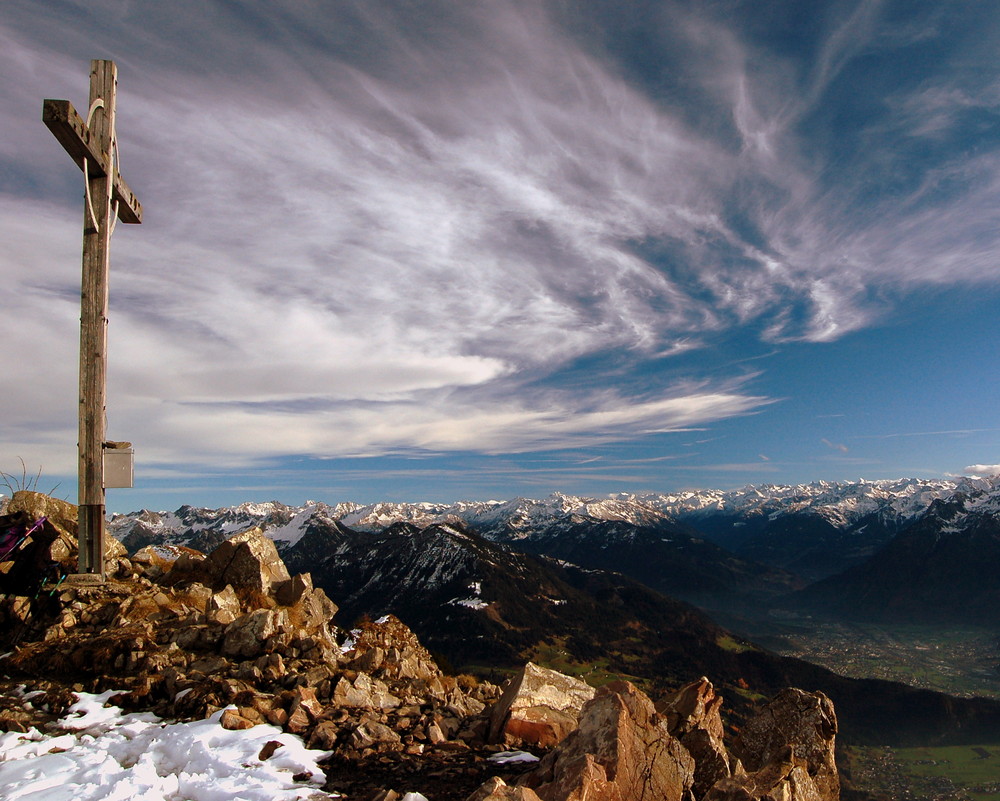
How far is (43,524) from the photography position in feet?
54.6

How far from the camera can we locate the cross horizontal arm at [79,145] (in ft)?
41.0

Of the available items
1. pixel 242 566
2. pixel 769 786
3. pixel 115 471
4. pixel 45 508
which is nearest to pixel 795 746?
pixel 769 786

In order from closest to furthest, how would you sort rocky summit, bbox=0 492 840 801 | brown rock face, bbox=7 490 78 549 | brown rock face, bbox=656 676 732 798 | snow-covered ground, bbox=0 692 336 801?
snow-covered ground, bbox=0 692 336 801, rocky summit, bbox=0 492 840 801, brown rock face, bbox=656 676 732 798, brown rock face, bbox=7 490 78 549

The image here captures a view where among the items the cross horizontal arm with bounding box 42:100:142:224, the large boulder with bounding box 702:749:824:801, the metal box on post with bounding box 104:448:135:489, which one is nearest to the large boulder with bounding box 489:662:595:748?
the large boulder with bounding box 702:749:824:801

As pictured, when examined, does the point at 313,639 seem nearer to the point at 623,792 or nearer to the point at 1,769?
the point at 1,769

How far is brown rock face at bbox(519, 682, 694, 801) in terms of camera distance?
7547 mm

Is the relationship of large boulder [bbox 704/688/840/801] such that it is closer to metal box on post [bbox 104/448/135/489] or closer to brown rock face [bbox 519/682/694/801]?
brown rock face [bbox 519/682/694/801]

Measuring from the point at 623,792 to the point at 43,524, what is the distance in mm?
18815

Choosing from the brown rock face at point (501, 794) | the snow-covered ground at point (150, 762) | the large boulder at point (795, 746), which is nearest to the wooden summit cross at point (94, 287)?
→ the snow-covered ground at point (150, 762)

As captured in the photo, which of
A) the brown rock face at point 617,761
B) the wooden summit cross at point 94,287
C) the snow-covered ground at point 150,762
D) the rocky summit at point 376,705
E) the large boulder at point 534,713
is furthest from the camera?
the wooden summit cross at point 94,287

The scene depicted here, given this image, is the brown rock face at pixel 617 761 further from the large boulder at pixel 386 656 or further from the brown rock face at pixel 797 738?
the large boulder at pixel 386 656

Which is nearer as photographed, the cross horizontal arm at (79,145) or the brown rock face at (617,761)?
the brown rock face at (617,761)

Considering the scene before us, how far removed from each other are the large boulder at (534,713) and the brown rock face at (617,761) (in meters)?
2.16

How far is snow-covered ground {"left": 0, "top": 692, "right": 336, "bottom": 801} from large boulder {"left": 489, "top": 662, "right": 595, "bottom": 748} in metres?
3.97
